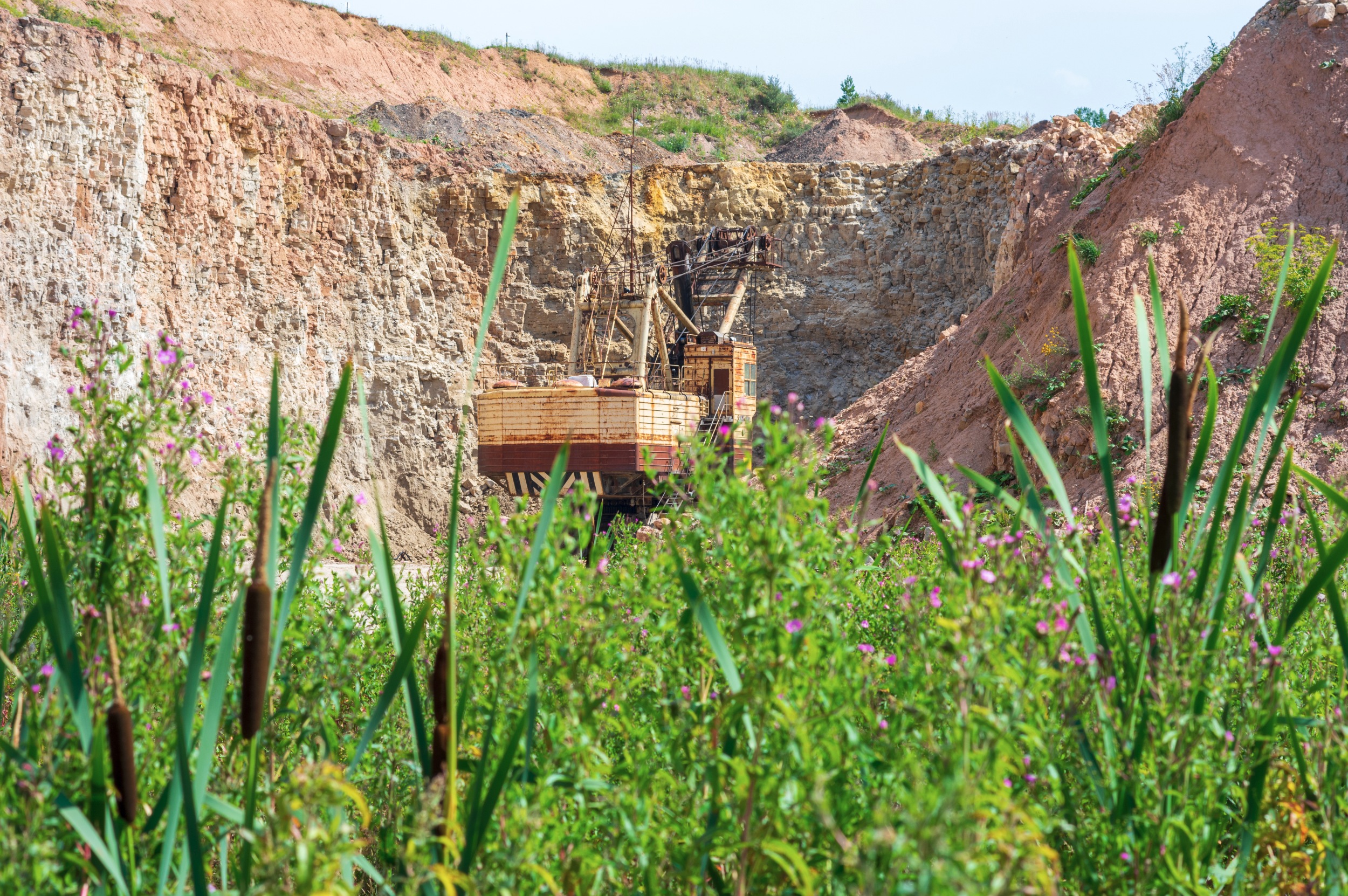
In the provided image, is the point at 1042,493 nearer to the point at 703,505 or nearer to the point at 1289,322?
the point at 1289,322

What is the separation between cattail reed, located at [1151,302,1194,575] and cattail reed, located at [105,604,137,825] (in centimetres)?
197

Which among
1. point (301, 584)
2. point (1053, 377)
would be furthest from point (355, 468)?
point (301, 584)

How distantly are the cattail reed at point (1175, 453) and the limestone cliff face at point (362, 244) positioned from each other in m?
15.1

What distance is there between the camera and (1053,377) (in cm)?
1005

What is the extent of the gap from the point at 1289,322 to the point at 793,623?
8520mm

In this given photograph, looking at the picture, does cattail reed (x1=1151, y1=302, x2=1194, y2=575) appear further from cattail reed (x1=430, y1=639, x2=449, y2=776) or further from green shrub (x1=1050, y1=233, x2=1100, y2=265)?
green shrub (x1=1050, y1=233, x2=1100, y2=265)

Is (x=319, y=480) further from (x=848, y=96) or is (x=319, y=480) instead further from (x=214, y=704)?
(x=848, y=96)

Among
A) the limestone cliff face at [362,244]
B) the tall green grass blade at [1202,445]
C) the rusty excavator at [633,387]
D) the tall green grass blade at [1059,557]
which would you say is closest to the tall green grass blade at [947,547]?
the tall green grass blade at [1059,557]

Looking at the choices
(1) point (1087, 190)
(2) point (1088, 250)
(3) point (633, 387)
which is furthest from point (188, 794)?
(3) point (633, 387)

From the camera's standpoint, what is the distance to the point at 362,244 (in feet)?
82.0

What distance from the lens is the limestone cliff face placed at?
18.9 m

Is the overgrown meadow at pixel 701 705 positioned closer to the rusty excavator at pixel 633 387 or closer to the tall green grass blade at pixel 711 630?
the tall green grass blade at pixel 711 630

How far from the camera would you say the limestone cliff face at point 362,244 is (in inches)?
744

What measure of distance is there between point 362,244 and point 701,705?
2460cm
